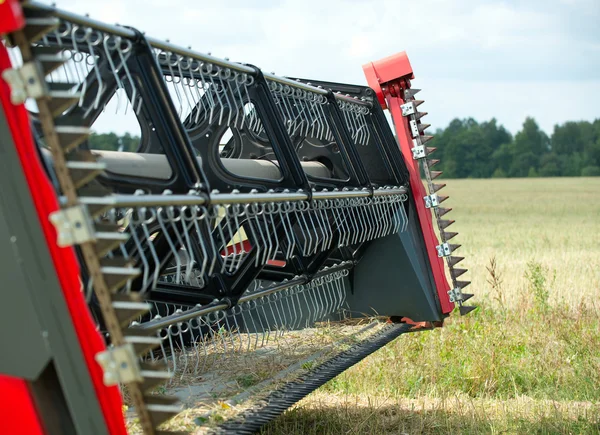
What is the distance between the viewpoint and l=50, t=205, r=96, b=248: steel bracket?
6.34 ft

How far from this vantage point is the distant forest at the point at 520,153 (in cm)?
6331

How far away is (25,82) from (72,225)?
0.39m

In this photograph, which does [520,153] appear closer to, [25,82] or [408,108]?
[408,108]

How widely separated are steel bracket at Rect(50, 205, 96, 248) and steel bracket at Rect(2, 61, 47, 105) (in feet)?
1.02

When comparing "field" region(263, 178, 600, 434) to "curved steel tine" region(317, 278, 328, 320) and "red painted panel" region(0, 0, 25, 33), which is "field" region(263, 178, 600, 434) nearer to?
"curved steel tine" region(317, 278, 328, 320)

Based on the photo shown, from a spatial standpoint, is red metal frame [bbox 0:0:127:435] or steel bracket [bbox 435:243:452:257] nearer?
red metal frame [bbox 0:0:127:435]

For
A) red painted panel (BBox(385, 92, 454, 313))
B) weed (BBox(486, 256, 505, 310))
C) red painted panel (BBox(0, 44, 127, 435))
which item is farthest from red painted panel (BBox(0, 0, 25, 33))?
weed (BBox(486, 256, 505, 310))

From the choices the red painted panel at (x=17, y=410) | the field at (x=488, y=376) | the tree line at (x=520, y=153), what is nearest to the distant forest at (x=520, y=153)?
the tree line at (x=520, y=153)

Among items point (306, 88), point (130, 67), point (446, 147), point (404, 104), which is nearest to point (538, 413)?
point (404, 104)

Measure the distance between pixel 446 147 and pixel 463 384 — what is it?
208 feet

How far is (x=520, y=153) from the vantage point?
6906 cm

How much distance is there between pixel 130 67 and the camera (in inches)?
110

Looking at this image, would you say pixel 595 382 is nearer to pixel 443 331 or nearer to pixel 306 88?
pixel 443 331

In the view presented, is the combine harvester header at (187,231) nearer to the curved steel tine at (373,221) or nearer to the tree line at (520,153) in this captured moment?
the curved steel tine at (373,221)
